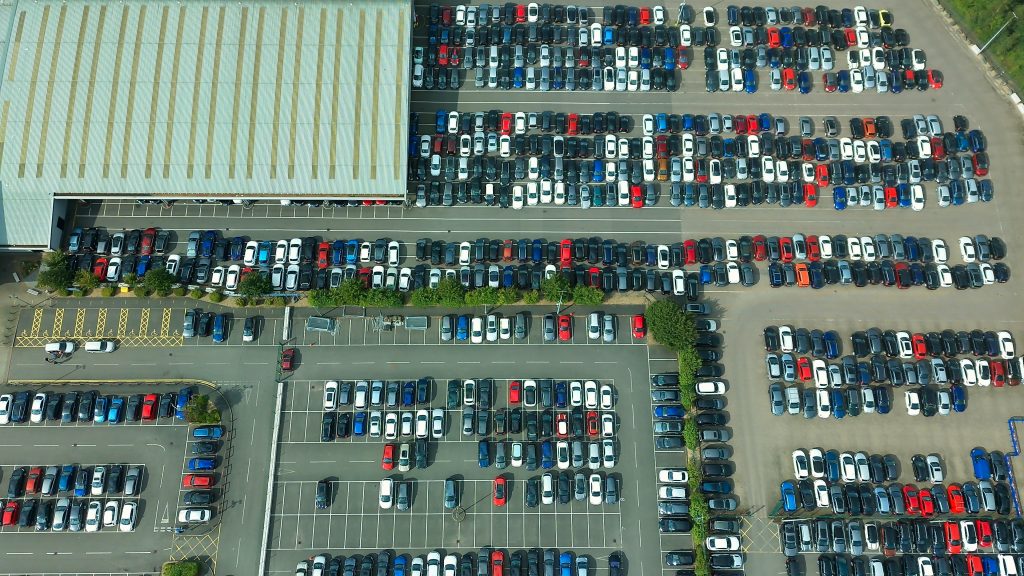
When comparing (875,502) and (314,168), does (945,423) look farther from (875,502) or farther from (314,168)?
(314,168)

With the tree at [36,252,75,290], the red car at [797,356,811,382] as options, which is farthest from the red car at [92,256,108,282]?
the red car at [797,356,811,382]

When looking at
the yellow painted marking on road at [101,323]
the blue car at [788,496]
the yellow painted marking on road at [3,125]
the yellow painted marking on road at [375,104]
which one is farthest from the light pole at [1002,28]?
the yellow painted marking on road at [3,125]

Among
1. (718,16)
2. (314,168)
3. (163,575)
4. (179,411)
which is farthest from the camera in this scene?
(718,16)

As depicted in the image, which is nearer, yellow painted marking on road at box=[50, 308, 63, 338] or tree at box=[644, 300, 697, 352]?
tree at box=[644, 300, 697, 352]

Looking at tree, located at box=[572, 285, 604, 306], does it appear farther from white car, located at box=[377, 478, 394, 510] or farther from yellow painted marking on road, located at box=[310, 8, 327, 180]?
yellow painted marking on road, located at box=[310, 8, 327, 180]

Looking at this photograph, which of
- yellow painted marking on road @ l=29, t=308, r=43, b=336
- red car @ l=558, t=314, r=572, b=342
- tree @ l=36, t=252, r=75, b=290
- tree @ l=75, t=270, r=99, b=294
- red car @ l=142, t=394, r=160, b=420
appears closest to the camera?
red car @ l=142, t=394, r=160, b=420

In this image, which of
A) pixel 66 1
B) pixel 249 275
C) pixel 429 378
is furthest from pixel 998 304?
pixel 66 1
